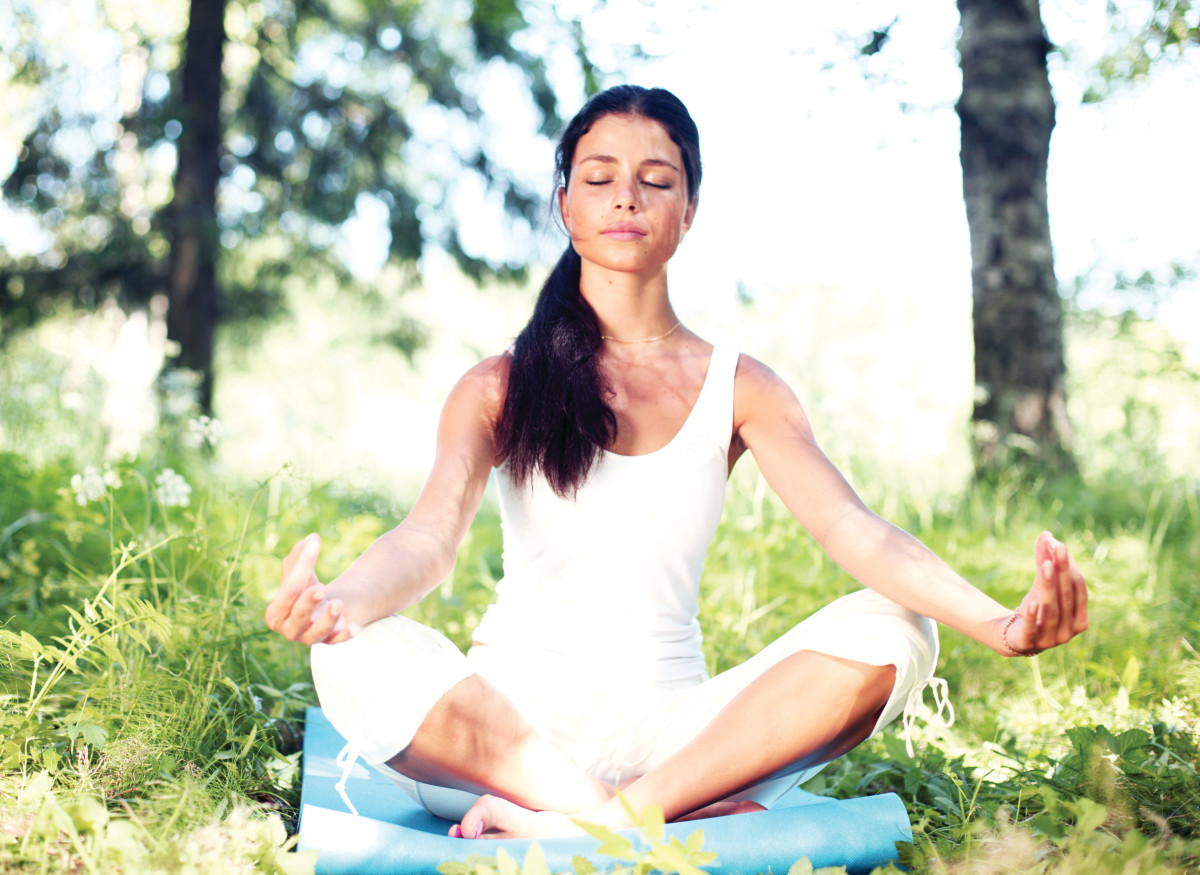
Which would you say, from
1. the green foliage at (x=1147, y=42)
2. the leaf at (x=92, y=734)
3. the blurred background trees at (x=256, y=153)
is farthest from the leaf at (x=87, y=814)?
the blurred background trees at (x=256, y=153)

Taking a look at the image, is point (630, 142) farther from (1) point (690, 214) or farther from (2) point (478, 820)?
(2) point (478, 820)

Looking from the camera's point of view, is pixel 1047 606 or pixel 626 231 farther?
pixel 626 231

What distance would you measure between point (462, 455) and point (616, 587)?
433 millimetres

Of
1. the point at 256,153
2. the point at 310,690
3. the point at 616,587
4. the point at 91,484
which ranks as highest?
the point at 256,153

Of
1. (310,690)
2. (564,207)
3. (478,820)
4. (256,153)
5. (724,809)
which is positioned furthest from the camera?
(256,153)

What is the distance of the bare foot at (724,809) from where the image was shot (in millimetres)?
1778

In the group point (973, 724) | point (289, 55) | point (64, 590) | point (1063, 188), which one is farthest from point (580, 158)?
point (1063, 188)

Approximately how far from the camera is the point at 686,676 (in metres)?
2.05

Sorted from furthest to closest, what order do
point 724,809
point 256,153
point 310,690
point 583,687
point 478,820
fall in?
point 256,153 < point 310,690 < point 583,687 < point 724,809 < point 478,820

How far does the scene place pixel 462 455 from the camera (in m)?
2.04

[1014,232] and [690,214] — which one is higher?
[1014,232]

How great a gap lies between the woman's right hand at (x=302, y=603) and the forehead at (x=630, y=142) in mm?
1192

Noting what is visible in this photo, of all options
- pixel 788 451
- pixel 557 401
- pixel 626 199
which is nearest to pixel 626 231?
pixel 626 199

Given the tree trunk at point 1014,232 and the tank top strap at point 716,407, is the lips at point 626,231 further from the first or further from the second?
the tree trunk at point 1014,232
